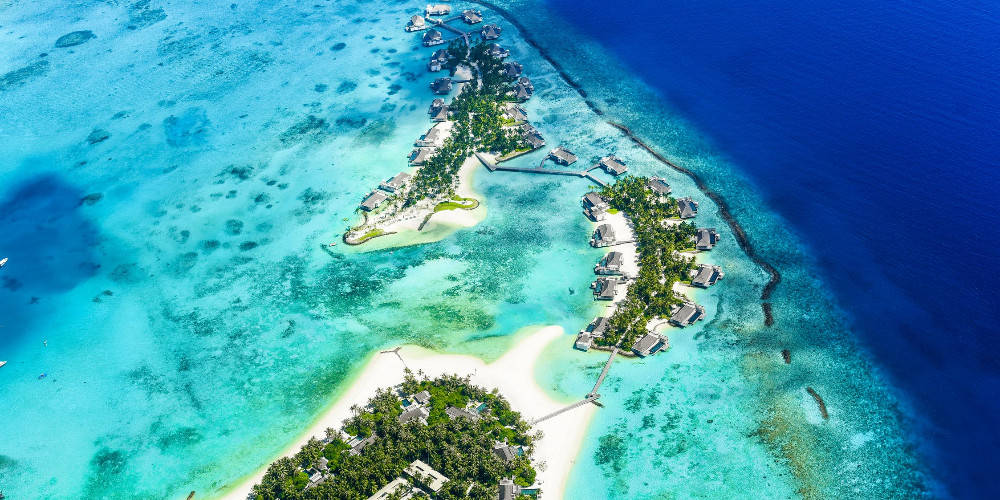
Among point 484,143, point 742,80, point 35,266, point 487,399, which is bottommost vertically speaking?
point 35,266

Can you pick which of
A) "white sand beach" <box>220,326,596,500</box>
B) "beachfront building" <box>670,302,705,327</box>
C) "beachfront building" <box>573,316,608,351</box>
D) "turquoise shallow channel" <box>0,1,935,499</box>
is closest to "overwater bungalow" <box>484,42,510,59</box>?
"turquoise shallow channel" <box>0,1,935,499</box>

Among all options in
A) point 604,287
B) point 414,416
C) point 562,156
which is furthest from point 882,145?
point 414,416

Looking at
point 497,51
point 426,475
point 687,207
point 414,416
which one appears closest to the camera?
point 426,475

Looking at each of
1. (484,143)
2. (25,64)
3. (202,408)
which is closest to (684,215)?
(484,143)

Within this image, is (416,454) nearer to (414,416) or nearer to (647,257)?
(414,416)

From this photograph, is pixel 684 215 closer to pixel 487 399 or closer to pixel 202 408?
pixel 487 399

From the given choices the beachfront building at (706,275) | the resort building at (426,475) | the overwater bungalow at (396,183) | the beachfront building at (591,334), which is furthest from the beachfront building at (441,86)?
the resort building at (426,475)
